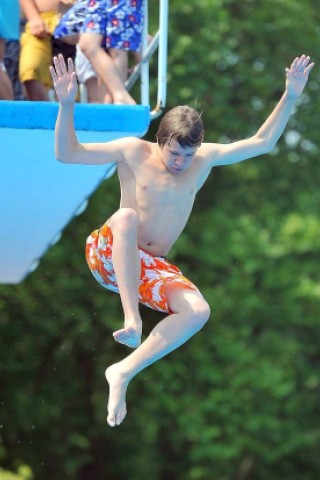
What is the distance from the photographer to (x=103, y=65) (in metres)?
6.90

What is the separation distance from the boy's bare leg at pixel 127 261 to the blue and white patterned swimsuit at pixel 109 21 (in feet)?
5.57

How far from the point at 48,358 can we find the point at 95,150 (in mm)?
8225

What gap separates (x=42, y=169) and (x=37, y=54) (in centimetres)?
65

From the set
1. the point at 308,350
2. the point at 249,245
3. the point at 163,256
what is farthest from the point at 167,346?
the point at 308,350

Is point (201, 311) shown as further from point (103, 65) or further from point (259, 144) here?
point (103, 65)

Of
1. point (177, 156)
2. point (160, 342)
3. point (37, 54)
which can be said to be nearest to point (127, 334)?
point (160, 342)

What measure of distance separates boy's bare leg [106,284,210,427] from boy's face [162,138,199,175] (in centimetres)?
50

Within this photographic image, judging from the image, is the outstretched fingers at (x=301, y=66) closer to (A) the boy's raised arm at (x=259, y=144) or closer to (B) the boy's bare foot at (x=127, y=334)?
(A) the boy's raised arm at (x=259, y=144)

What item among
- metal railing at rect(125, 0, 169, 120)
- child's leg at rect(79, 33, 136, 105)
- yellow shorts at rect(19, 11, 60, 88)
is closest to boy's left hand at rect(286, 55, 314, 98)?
metal railing at rect(125, 0, 169, 120)

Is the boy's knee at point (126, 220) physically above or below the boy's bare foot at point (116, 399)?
above

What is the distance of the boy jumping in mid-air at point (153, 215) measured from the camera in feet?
→ 17.8

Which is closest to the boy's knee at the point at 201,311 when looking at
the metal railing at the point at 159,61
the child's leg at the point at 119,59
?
the metal railing at the point at 159,61

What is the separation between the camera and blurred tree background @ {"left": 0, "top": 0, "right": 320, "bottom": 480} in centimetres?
1308

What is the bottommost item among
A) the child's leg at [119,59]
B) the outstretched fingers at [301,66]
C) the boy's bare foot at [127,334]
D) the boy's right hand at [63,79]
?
the child's leg at [119,59]
